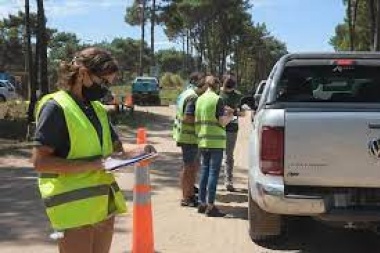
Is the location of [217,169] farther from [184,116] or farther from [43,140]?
[43,140]

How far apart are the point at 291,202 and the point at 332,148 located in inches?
22.0

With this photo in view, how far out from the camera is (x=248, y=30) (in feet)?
250

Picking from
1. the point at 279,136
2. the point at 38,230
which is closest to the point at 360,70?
the point at 279,136

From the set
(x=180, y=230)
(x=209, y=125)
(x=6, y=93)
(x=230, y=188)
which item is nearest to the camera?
(x=180, y=230)

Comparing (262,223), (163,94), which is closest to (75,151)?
Result: (262,223)

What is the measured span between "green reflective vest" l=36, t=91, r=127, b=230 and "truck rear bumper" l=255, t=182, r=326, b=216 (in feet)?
8.30

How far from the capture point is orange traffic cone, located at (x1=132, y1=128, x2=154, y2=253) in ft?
20.6

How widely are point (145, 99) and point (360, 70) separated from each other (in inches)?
1426

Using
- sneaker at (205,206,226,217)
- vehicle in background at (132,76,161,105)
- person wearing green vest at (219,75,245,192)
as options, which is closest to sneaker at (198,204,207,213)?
sneaker at (205,206,226,217)

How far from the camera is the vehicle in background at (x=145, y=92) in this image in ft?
142

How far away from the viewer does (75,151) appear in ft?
12.2

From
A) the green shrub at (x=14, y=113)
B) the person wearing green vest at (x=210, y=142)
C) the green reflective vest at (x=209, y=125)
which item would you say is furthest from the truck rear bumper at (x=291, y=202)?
the green shrub at (x=14, y=113)

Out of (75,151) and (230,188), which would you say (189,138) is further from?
(75,151)

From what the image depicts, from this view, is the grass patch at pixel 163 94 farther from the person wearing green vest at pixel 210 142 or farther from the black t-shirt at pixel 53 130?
the black t-shirt at pixel 53 130
